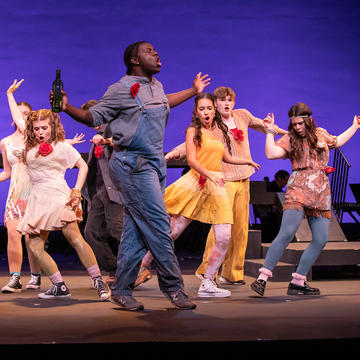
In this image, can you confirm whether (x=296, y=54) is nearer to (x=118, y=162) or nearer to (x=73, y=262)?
(x=73, y=262)

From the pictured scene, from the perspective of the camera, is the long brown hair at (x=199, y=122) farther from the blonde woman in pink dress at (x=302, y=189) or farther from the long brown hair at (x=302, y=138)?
the long brown hair at (x=302, y=138)

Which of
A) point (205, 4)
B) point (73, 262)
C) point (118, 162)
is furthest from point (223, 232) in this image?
point (205, 4)

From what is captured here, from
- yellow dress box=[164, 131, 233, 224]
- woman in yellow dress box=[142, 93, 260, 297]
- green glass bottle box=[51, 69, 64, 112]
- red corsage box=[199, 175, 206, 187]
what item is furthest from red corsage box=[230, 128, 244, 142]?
green glass bottle box=[51, 69, 64, 112]

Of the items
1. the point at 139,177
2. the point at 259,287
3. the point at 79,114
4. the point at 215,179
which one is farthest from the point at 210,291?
the point at 79,114

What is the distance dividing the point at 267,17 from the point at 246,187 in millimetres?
6792

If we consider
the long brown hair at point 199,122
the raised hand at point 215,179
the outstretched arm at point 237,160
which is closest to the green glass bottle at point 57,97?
the raised hand at point 215,179

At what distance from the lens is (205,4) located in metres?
11.2

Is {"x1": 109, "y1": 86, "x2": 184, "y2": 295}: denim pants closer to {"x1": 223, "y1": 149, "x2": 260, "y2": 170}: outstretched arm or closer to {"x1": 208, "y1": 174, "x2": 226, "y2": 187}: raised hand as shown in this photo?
{"x1": 208, "y1": 174, "x2": 226, "y2": 187}: raised hand

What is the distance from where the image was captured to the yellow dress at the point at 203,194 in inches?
176

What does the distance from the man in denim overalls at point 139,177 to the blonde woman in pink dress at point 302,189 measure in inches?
42.3

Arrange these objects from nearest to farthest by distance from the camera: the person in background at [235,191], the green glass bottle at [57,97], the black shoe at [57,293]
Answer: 1. the green glass bottle at [57,97]
2. the black shoe at [57,293]
3. the person in background at [235,191]

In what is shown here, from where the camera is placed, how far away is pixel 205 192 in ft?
14.9

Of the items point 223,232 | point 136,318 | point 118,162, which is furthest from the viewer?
point 223,232

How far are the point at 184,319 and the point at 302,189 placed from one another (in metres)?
1.60
